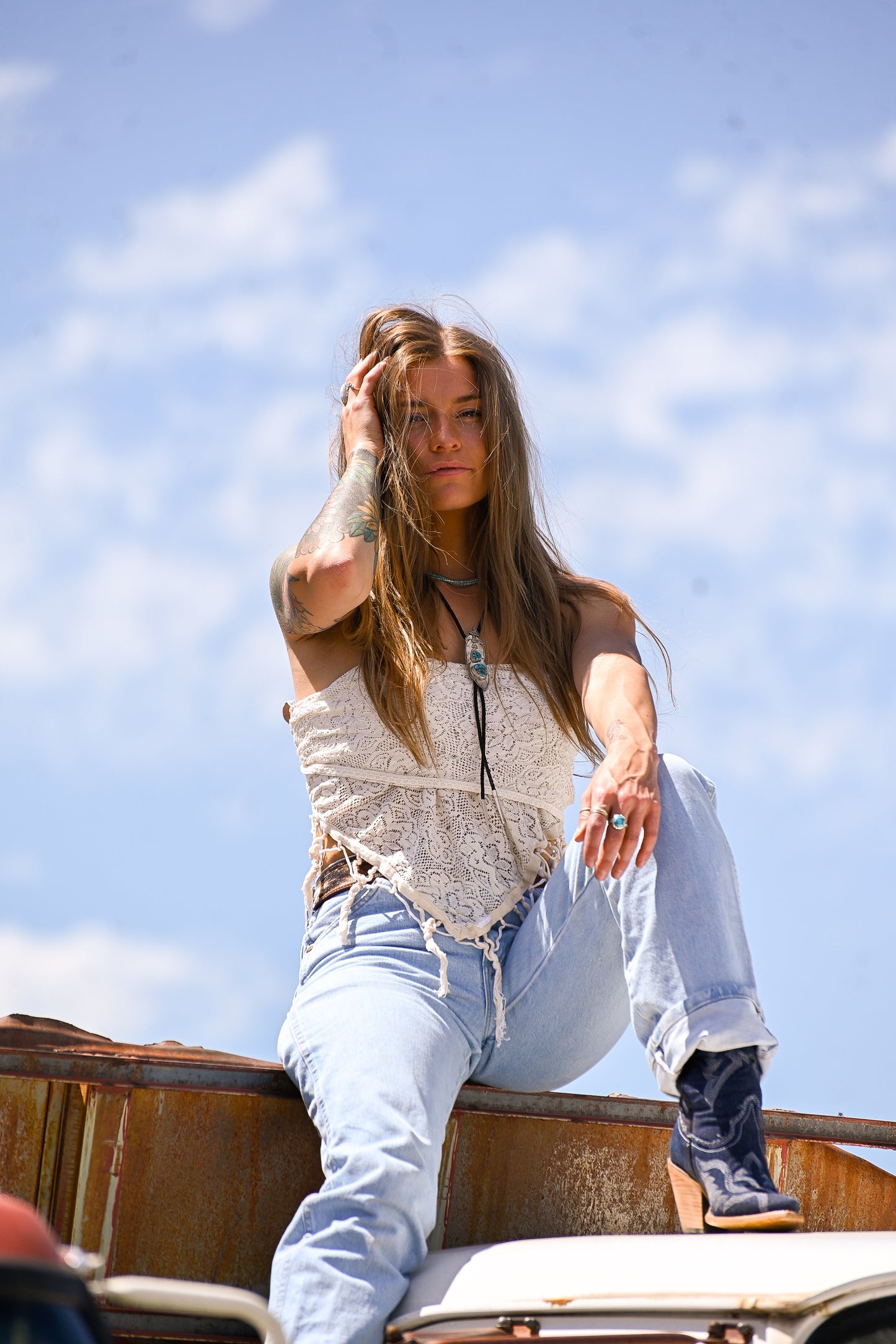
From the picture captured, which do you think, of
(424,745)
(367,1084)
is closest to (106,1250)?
(367,1084)

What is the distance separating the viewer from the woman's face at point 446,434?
339cm

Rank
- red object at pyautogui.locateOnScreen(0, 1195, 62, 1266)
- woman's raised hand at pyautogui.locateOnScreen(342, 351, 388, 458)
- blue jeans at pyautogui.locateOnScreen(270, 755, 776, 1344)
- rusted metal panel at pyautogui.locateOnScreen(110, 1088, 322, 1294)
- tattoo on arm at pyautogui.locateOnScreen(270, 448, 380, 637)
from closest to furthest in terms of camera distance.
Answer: red object at pyautogui.locateOnScreen(0, 1195, 62, 1266)
blue jeans at pyautogui.locateOnScreen(270, 755, 776, 1344)
rusted metal panel at pyautogui.locateOnScreen(110, 1088, 322, 1294)
tattoo on arm at pyautogui.locateOnScreen(270, 448, 380, 637)
woman's raised hand at pyautogui.locateOnScreen(342, 351, 388, 458)

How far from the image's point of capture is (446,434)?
133 inches

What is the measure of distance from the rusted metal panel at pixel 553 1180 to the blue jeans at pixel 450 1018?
0.38 ft

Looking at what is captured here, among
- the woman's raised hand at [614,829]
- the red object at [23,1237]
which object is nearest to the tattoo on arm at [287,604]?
the woman's raised hand at [614,829]

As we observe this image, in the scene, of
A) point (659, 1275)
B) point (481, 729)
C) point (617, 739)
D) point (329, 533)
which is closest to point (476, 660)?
point (481, 729)

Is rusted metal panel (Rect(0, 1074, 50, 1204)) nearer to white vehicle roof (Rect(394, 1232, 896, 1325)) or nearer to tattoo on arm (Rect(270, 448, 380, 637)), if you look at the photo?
white vehicle roof (Rect(394, 1232, 896, 1325))

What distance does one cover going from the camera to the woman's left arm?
240 cm

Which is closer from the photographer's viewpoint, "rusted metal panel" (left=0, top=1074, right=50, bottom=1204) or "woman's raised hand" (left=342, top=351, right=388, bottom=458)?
"rusted metal panel" (left=0, top=1074, right=50, bottom=1204)

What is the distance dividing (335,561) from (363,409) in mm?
620

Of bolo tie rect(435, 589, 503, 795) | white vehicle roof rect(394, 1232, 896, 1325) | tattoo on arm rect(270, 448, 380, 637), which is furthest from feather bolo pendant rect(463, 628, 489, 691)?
white vehicle roof rect(394, 1232, 896, 1325)

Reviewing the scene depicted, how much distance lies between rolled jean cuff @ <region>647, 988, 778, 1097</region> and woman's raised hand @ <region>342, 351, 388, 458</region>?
1.67m

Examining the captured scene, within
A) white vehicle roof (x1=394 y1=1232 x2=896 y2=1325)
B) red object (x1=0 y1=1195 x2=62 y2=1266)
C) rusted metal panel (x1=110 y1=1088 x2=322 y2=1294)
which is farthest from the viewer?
rusted metal panel (x1=110 y1=1088 x2=322 y2=1294)

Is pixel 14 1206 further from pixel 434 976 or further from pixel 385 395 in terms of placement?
pixel 385 395
